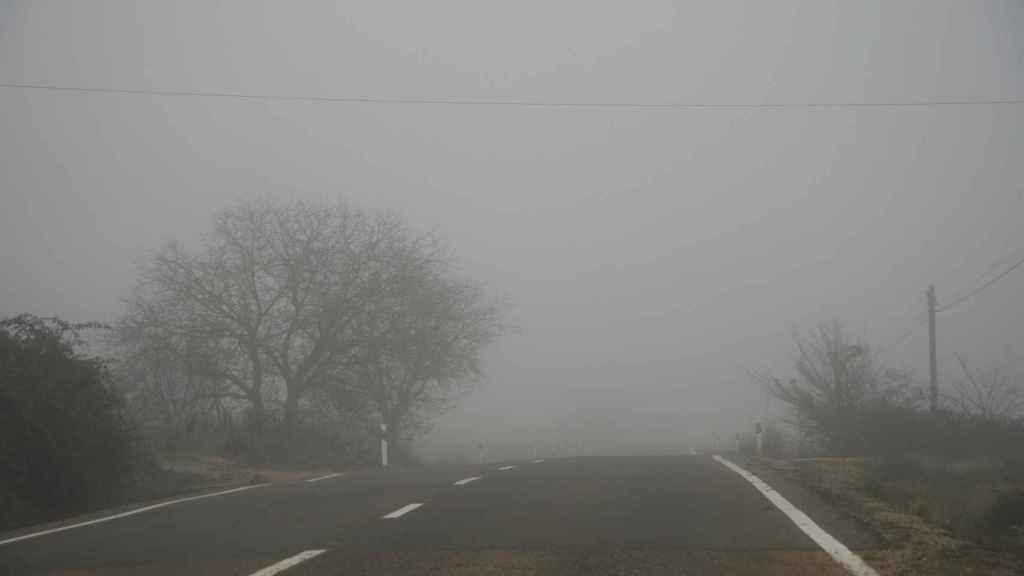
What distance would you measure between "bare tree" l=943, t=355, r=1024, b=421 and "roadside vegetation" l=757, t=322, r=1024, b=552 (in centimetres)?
2

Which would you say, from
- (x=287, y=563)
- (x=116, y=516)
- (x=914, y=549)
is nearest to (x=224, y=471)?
(x=116, y=516)

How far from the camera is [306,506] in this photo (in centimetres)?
1105

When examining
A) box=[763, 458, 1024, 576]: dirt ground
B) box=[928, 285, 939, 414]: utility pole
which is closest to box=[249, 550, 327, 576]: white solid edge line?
box=[763, 458, 1024, 576]: dirt ground

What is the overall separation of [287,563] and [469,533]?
1.86 m

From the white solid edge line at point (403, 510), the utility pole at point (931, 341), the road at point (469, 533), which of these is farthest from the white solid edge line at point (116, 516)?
the utility pole at point (931, 341)

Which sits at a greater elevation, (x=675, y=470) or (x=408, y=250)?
(x=408, y=250)

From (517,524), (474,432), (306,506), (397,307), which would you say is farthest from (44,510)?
(474,432)

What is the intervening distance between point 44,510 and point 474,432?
59.1 metres

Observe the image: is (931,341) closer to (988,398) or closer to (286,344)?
(988,398)

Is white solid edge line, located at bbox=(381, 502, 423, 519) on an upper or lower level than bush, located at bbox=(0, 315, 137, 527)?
lower

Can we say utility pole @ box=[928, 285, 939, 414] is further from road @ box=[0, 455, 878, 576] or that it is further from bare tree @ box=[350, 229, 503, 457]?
road @ box=[0, 455, 878, 576]

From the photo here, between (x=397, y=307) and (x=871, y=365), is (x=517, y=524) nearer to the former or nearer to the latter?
(x=871, y=365)

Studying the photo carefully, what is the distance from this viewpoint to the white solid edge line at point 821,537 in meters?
6.23

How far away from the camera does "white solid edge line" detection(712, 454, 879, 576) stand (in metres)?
6.23
